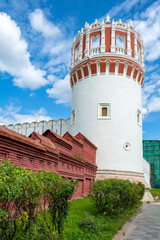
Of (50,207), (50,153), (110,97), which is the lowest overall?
(50,207)

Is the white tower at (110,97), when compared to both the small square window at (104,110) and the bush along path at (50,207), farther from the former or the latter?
the bush along path at (50,207)

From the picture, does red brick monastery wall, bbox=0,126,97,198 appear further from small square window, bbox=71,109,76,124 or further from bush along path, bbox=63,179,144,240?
small square window, bbox=71,109,76,124

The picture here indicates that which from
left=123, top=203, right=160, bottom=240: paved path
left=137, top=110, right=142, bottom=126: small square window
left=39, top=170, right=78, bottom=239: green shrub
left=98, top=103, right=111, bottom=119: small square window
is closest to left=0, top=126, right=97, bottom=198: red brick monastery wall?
Result: left=39, top=170, right=78, bottom=239: green shrub

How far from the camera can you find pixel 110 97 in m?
15.9

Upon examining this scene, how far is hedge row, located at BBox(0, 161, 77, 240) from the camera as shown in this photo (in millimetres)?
2979

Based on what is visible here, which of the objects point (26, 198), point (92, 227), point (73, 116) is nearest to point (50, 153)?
point (92, 227)

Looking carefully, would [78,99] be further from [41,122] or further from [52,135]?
[52,135]

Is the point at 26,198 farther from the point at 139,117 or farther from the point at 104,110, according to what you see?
the point at 139,117

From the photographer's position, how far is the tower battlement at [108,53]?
16312 millimetres

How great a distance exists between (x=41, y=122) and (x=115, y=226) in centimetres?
1620

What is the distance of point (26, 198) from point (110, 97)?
13174 millimetres

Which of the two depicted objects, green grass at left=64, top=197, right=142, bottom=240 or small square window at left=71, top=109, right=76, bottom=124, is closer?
green grass at left=64, top=197, right=142, bottom=240

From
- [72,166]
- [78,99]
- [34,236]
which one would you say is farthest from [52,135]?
[78,99]

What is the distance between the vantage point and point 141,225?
7.59 metres
